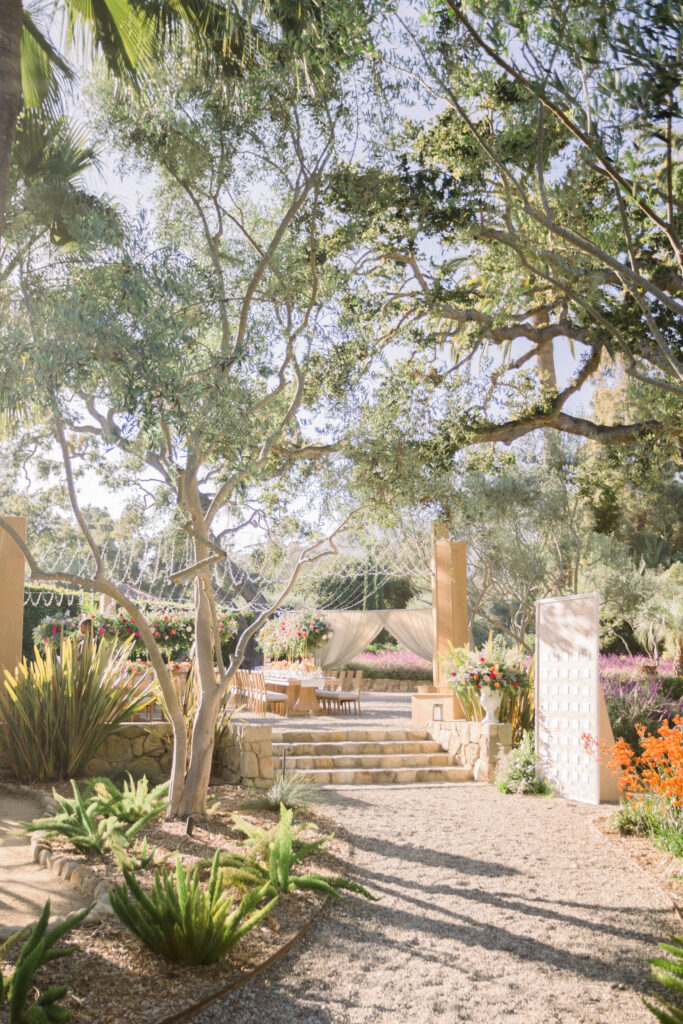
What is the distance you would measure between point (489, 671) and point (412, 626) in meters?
9.48

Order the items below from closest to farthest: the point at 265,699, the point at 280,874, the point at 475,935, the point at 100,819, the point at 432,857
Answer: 1. the point at 475,935
2. the point at 280,874
3. the point at 100,819
4. the point at 432,857
5. the point at 265,699

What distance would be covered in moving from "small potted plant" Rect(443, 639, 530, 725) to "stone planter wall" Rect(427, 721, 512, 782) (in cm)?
16

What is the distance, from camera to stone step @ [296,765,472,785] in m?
8.70

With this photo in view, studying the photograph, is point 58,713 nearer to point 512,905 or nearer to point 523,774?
point 512,905

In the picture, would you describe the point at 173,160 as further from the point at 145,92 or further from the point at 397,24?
the point at 397,24

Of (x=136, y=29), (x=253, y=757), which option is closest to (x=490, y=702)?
(x=253, y=757)

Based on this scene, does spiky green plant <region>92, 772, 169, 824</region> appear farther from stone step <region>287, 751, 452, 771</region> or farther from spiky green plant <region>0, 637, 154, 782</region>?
stone step <region>287, 751, 452, 771</region>

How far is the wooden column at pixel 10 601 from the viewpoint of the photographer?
855cm

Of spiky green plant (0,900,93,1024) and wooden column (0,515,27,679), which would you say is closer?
spiky green plant (0,900,93,1024)

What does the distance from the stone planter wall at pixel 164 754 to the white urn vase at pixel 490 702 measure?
2788 millimetres

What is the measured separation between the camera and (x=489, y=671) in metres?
9.05

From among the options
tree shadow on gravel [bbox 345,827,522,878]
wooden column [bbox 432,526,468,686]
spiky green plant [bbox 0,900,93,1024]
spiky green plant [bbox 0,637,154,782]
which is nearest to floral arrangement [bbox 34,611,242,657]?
spiky green plant [bbox 0,637,154,782]

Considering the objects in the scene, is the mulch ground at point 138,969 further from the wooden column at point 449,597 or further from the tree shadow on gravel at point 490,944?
the wooden column at point 449,597

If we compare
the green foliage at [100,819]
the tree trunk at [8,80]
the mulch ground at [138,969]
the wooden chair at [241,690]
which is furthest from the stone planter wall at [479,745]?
the tree trunk at [8,80]
